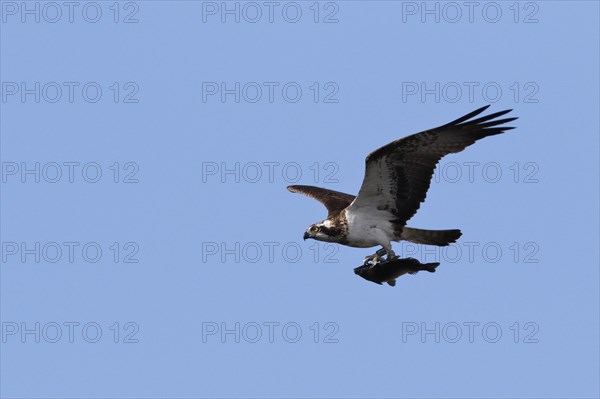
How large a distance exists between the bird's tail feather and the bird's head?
100 cm

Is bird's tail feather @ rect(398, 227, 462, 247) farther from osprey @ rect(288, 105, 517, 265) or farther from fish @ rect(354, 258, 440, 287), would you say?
fish @ rect(354, 258, 440, 287)

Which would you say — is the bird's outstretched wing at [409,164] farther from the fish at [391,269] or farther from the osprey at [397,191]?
the fish at [391,269]

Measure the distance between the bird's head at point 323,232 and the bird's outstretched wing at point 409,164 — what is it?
1.37 ft

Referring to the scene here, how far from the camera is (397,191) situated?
84.6 feet

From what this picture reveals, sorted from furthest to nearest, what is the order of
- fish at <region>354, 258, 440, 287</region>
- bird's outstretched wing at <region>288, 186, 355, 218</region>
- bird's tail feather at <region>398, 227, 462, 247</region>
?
bird's outstretched wing at <region>288, 186, 355, 218</region> → bird's tail feather at <region>398, 227, 462, 247</region> → fish at <region>354, 258, 440, 287</region>

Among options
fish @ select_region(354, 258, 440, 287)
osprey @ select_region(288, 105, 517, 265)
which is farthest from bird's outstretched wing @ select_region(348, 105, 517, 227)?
fish @ select_region(354, 258, 440, 287)

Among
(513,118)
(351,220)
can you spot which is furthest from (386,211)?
(513,118)

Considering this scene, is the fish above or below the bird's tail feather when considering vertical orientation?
below

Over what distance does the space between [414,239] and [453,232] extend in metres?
0.69

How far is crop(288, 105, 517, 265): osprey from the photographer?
2502cm

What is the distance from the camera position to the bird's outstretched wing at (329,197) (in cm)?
2782

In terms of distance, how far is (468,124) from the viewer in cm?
2502

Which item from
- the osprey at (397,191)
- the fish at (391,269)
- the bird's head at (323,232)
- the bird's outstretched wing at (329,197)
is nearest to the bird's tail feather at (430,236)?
the osprey at (397,191)

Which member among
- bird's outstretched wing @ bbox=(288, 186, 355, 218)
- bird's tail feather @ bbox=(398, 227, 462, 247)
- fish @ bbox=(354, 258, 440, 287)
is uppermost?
bird's outstretched wing @ bbox=(288, 186, 355, 218)
